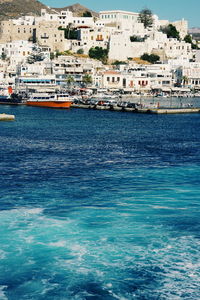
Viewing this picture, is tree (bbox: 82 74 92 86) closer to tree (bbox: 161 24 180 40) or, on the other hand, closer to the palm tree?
the palm tree

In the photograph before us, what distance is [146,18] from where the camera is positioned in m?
122

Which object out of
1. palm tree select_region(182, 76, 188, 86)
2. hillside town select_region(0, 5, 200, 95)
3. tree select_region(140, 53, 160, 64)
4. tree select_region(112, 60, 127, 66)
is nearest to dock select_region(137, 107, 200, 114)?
hillside town select_region(0, 5, 200, 95)

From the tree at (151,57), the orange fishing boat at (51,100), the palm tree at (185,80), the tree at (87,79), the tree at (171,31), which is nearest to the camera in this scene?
the orange fishing boat at (51,100)

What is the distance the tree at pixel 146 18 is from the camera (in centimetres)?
12131

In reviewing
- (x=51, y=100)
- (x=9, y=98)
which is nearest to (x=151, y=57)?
(x=9, y=98)

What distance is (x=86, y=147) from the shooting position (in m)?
31.4

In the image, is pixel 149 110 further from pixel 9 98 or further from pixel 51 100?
pixel 9 98

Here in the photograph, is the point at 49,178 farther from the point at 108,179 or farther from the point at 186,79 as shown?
the point at 186,79

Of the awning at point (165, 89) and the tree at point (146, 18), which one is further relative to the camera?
the tree at point (146, 18)

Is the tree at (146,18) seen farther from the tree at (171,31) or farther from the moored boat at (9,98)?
the moored boat at (9,98)

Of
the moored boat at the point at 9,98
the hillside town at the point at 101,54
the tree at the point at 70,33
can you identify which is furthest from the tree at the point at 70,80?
the tree at the point at 70,33

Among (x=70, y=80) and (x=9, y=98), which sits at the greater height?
(x=70, y=80)

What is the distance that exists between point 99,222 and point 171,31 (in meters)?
110

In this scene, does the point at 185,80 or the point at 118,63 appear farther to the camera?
the point at 118,63
